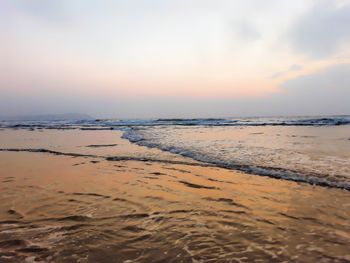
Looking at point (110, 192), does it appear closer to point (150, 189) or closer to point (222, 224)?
point (150, 189)

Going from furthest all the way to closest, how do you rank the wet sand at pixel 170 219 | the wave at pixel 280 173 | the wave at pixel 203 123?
1. the wave at pixel 203 123
2. the wave at pixel 280 173
3. the wet sand at pixel 170 219

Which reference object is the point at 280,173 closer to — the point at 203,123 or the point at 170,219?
the point at 170,219

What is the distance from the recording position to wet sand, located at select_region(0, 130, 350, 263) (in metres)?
3.57

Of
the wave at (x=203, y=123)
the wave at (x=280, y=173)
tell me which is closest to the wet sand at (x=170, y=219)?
the wave at (x=280, y=173)

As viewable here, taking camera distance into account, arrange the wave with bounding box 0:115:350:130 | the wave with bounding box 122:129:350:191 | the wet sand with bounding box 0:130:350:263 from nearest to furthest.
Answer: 1. the wet sand with bounding box 0:130:350:263
2. the wave with bounding box 122:129:350:191
3. the wave with bounding box 0:115:350:130

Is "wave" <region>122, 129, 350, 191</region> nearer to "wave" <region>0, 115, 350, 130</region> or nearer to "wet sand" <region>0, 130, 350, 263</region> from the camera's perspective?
"wet sand" <region>0, 130, 350, 263</region>

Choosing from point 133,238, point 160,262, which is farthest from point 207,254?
point 133,238

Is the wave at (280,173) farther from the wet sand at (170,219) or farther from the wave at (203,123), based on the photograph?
the wave at (203,123)

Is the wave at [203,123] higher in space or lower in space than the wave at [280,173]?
higher

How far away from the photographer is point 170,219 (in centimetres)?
472

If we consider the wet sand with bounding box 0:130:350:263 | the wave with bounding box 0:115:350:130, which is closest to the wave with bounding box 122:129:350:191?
the wet sand with bounding box 0:130:350:263

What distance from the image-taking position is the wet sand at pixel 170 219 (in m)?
3.57

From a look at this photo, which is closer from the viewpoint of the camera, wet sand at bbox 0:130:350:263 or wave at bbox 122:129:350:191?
wet sand at bbox 0:130:350:263

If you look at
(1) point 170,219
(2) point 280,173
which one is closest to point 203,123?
(2) point 280,173
